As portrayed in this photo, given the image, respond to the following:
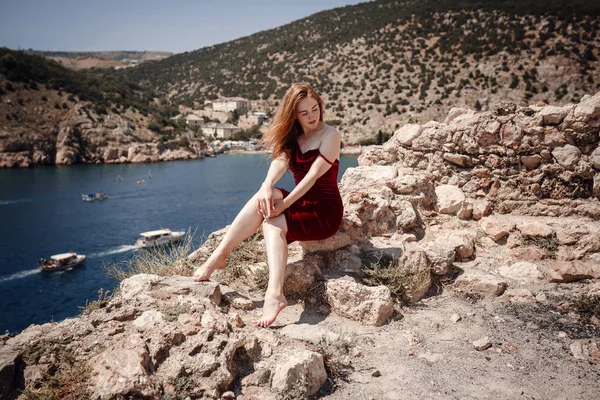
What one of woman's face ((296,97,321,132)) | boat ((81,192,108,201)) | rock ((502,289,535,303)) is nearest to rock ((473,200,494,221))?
rock ((502,289,535,303))

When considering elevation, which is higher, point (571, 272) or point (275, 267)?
point (275, 267)

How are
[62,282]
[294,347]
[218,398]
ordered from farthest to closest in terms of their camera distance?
[62,282] → [294,347] → [218,398]

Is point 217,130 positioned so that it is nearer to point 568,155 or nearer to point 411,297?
point 568,155

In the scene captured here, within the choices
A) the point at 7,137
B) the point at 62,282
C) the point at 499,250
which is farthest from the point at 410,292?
the point at 7,137

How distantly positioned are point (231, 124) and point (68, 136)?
3221cm

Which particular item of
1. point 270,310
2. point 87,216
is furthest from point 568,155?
point 87,216

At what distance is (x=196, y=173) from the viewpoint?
54.7m

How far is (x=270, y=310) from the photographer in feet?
9.48

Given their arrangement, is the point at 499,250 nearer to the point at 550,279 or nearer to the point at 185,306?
the point at 550,279

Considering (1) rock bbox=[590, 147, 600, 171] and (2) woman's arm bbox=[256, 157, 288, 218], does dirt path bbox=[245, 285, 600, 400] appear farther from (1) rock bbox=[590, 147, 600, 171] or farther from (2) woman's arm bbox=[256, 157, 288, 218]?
(1) rock bbox=[590, 147, 600, 171]

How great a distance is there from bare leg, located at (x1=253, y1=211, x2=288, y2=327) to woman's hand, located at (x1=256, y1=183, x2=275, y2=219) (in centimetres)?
9

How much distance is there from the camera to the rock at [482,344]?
277 centimetres

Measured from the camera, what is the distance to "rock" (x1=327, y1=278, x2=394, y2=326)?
3.06m

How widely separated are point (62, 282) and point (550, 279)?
24.3 metres
